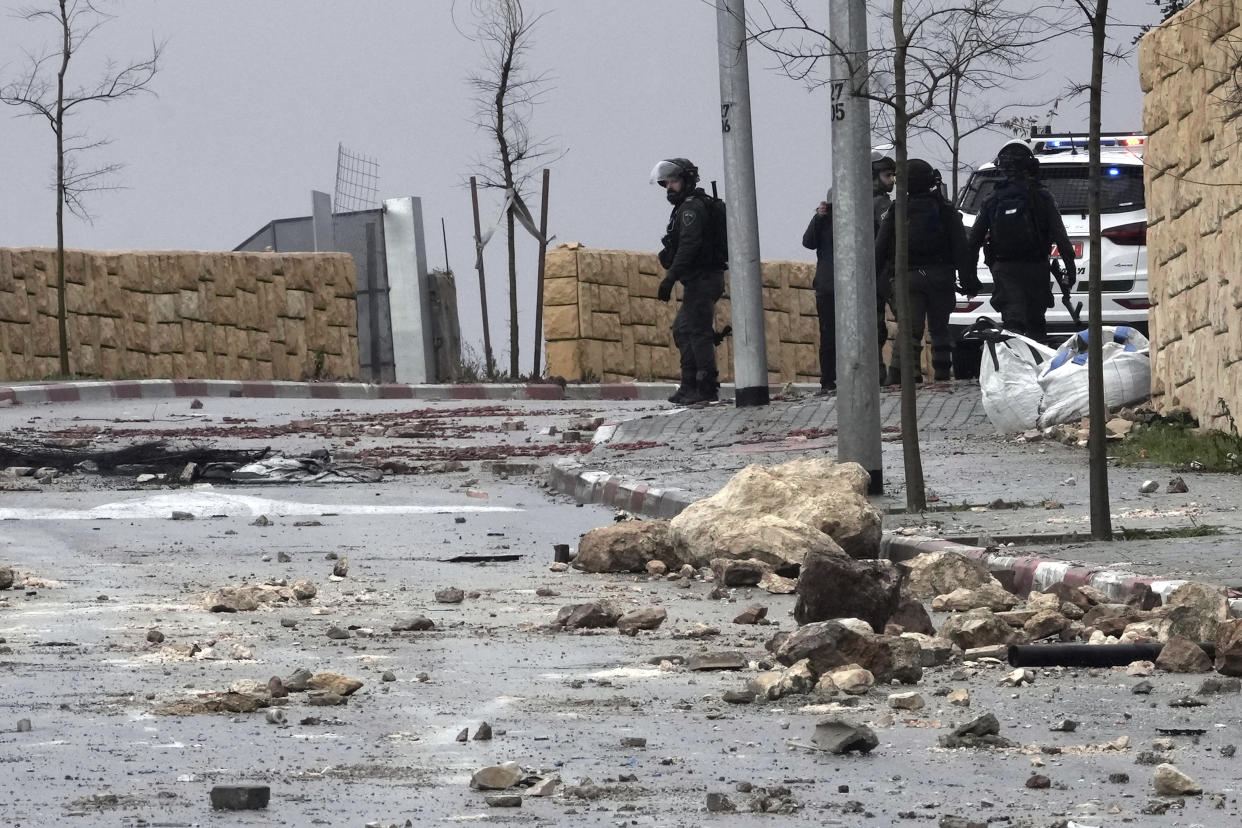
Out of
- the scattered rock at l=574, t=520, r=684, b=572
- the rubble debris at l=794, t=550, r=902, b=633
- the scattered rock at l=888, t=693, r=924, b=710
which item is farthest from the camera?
the scattered rock at l=574, t=520, r=684, b=572

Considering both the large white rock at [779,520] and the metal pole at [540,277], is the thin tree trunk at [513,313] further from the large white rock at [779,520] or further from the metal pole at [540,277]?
the large white rock at [779,520]

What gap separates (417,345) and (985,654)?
25.1 meters

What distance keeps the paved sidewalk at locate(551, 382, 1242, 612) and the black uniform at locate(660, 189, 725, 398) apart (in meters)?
0.86

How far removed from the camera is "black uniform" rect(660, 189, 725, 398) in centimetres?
1816

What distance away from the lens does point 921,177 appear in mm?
16594

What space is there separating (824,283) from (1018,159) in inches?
82.4

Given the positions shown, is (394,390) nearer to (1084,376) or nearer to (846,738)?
(1084,376)

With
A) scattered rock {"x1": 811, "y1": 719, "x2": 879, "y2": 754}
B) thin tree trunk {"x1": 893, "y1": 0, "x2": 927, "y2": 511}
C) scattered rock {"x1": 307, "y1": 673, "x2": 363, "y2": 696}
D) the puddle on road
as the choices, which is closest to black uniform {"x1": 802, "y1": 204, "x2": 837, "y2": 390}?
the puddle on road

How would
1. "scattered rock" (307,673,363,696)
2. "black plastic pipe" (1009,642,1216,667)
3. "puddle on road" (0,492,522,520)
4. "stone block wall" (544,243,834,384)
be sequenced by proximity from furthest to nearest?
"stone block wall" (544,243,834,384) → "puddle on road" (0,492,522,520) → "black plastic pipe" (1009,642,1216,667) → "scattered rock" (307,673,363,696)

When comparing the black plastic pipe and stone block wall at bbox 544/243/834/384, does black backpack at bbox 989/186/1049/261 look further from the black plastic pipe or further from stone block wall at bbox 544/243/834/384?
stone block wall at bbox 544/243/834/384

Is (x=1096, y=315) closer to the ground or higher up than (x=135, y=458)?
higher up

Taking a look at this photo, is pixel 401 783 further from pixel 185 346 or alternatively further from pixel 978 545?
pixel 185 346

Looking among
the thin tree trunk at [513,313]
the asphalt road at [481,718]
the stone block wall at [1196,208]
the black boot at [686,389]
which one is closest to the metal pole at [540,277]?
the thin tree trunk at [513,313]

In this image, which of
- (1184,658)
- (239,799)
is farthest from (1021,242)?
(239,799)
